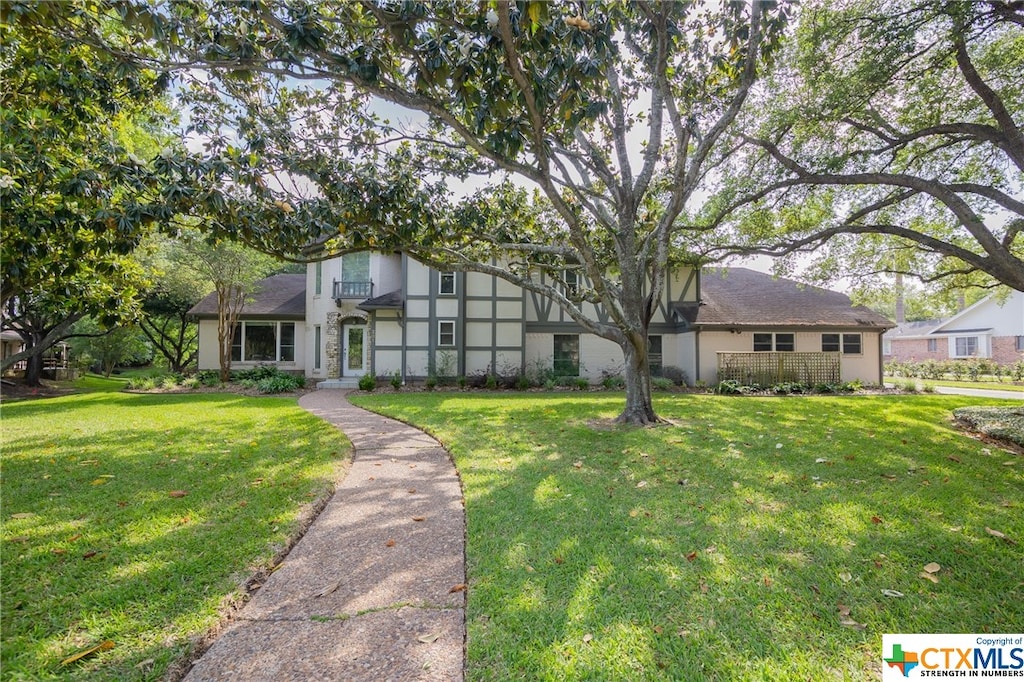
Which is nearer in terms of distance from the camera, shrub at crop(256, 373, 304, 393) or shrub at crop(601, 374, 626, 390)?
shrub at crop(256, 373, 304, 393)

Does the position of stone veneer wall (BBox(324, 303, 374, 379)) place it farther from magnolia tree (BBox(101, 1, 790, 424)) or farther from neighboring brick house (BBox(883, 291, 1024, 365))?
neighboring brick house (BBox(883, 291, 1024, 365))

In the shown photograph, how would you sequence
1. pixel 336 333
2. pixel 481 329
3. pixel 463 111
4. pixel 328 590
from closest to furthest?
pixel 328 590
pixel 463 111
pixel 481 329
pixel 336 333

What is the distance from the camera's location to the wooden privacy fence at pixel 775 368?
638 inches

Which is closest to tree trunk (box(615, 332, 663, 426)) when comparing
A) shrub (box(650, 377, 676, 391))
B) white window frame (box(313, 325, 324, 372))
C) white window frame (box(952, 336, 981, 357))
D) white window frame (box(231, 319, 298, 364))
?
shrub (box(650, 377, 676, 391))

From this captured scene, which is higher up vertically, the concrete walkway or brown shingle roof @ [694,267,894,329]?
brown shingle roof @ [694,267,894,329]

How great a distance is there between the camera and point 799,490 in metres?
4.57

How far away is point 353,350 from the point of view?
59.3 ft

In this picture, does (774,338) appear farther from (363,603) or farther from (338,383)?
(363,603)

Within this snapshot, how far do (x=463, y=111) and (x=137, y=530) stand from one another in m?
6.08

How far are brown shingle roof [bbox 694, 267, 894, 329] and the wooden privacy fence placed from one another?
1.37 meters

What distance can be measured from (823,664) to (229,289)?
20.0m

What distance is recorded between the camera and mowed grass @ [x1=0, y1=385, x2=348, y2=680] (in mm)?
2289

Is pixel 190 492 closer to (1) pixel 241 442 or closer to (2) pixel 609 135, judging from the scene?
(1) pixel 241 442

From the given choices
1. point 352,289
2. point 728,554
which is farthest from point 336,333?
point 728,554
